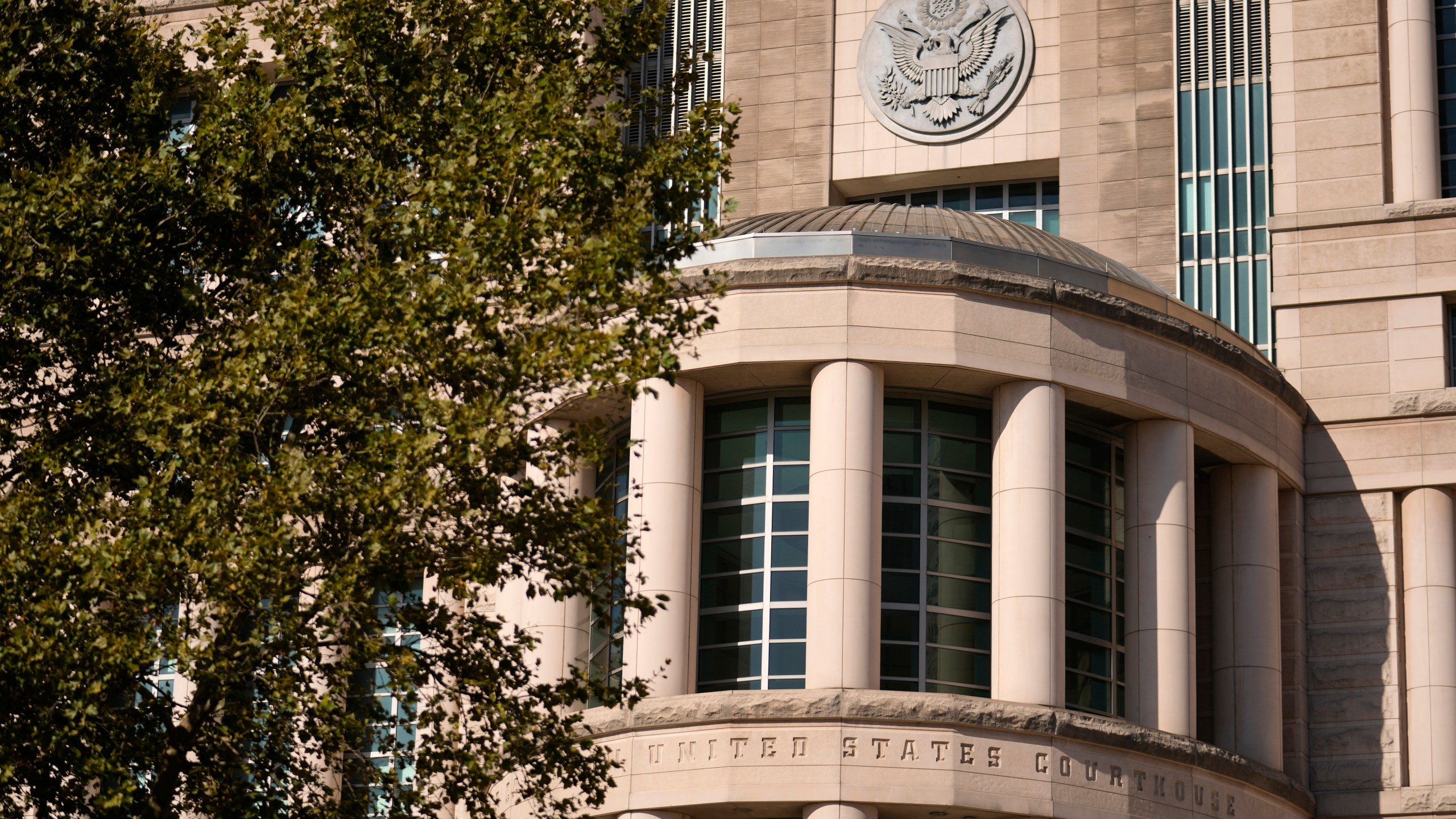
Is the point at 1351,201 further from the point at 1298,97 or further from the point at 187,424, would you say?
the point at 187,424

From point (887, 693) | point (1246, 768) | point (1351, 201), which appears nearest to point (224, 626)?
point (887, 693)

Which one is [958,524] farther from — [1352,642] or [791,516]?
[1352,642]

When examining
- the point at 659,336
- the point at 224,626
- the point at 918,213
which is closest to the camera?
the point at 224,626

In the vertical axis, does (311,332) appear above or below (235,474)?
above

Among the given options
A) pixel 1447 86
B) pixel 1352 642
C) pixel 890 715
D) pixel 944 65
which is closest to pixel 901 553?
pixel 890 715

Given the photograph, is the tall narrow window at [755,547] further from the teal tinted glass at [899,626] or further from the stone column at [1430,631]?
the stone column at [1430,631]

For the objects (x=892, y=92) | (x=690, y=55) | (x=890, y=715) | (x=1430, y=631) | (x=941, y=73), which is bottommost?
(x=890, y=715)

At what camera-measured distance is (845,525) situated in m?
27.9

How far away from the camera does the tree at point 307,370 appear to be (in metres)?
17.7

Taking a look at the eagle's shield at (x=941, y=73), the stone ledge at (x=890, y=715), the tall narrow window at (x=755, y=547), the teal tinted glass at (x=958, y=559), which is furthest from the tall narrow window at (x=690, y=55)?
the stone ledge at (x=890, y=715)

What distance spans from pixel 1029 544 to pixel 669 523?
5.04 m

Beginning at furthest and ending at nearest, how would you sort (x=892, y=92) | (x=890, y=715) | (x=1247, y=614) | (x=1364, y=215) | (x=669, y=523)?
(x=892, y=92)
(x=1364, y=215)
(x=1247, y=614)
(x=669, y=523)
(x=890, y=715)

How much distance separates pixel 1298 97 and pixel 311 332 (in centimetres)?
2464

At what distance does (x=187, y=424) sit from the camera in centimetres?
1819
